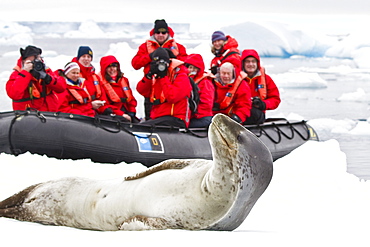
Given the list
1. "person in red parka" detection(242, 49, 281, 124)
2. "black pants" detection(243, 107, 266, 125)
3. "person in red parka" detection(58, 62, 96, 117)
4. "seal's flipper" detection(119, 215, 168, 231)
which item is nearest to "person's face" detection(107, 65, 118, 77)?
"person in red parka" detection(58, 62, 96, 117)

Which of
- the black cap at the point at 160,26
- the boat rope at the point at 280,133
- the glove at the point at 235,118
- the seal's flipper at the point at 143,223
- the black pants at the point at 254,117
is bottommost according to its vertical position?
the boat rope at the point at 280,133

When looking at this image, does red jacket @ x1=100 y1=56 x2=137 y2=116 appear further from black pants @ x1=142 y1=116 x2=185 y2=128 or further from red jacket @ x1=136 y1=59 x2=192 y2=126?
black pants @ x1=142 y1=116 x2=185 y2=128

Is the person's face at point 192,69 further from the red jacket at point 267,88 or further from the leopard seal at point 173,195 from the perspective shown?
Answer: the leopard seal at point 173,195

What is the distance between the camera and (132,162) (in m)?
6.46

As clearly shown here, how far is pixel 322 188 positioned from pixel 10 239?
289cm

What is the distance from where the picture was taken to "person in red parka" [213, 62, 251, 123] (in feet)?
24.5

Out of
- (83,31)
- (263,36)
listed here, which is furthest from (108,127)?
(83,31)

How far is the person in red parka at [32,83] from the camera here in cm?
658

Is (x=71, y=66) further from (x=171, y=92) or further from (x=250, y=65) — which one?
(x=250, y=65)

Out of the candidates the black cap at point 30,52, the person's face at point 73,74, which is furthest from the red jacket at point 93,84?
the black cap at point 30,52

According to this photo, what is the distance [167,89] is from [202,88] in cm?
74

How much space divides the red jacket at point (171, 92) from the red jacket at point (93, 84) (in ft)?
1.82

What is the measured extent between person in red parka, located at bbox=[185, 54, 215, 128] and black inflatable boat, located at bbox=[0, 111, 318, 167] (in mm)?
316

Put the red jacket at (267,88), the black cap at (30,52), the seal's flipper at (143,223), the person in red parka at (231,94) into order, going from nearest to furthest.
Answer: the seal's flipper at (143,223)
the black cap at (30,52)
the person in red parka at (231,94)
the red jacket at (267,88)
